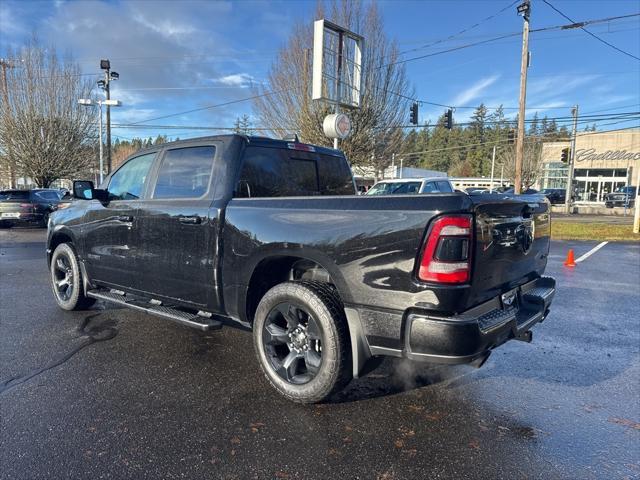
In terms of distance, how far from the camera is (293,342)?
10.9 feet

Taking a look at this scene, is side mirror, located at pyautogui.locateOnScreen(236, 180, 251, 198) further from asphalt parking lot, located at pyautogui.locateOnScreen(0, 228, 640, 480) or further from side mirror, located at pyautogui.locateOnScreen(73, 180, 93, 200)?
side mirror, located at pyautogui.locateOnScreen(73, 180, 93, 200)

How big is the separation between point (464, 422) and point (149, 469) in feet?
6.53

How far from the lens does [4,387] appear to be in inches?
134

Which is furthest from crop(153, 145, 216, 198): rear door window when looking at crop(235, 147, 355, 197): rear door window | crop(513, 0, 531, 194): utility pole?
crop(513, 0, 531, 194): utility pole

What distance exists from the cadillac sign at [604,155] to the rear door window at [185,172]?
2238 inches

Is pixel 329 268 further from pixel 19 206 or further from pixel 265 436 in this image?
pixel 19 206

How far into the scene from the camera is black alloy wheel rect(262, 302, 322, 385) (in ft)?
10.5

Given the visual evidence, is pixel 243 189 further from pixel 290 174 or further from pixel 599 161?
pixel 599 161

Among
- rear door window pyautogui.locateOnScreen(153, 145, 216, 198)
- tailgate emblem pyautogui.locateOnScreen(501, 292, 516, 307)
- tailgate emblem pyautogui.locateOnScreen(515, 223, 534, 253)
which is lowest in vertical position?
tailgate emblem pyautogui.locateOnScreen(501, 292, 516, 307)

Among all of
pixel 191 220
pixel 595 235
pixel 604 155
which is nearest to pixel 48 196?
pixel 191 220

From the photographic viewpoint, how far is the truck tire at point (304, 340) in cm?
302

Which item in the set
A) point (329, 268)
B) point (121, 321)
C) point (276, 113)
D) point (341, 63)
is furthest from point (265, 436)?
point (276, 113)

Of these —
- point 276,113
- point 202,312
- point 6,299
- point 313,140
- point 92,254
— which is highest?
point 276,113

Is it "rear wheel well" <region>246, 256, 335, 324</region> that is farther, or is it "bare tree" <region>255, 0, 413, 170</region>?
"bare tree" <region>255, 0, 413, 170</region>
